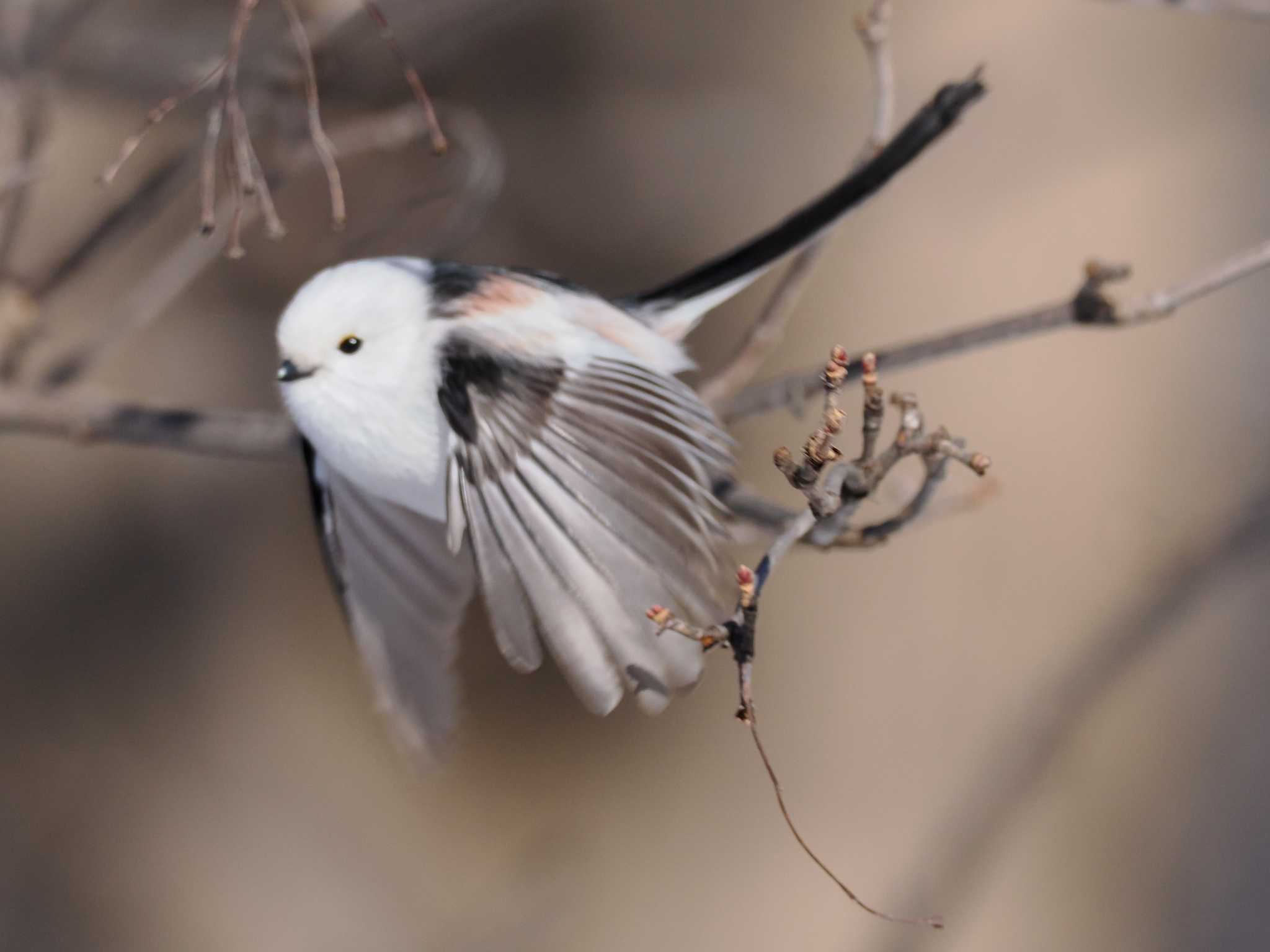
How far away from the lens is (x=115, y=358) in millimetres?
1762

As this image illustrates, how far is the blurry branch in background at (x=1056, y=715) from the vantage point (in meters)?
1.61

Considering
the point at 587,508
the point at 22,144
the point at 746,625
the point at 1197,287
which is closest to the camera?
the point at 746,625

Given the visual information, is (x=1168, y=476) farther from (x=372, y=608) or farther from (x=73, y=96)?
(x=73, y=96)

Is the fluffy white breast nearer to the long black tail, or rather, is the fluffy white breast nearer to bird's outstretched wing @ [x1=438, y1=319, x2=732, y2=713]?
bird's outstretched wing @ [x1=438, y1=319, x2=732, y2=713]

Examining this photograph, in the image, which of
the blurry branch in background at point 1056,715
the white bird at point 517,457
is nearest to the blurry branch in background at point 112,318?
the white bird at point 517,457

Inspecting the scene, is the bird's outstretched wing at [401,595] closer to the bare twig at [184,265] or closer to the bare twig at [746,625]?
the bare twig at [184,265]

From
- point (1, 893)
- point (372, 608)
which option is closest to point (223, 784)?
point (1, 893)

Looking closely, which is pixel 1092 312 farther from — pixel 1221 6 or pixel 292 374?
pixel 292 374

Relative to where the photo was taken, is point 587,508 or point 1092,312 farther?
point 1092,312

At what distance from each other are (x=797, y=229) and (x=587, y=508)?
34cm

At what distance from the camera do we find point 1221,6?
89 cm

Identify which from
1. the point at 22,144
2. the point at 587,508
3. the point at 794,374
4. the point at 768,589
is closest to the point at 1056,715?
the point at 768,589

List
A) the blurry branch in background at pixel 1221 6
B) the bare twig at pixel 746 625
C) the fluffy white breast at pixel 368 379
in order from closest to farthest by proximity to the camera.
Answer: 1. the bare twig at pixel 746 625
2. the fluffy white breast at pixel 368 379
3. the blurry branch in background at pixel 1221 6

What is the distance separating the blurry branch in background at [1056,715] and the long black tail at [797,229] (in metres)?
0.89
